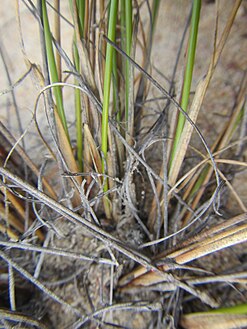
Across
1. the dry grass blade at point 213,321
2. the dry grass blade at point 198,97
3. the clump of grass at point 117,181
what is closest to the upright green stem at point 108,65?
the clump of grass at point 117,181

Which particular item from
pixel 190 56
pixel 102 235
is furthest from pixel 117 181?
pixel 190 56

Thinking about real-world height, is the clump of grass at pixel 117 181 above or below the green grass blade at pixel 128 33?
below

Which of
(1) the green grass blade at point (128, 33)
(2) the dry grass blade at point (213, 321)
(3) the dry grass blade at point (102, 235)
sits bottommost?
(2) the dry grass blade at point (213, 321)

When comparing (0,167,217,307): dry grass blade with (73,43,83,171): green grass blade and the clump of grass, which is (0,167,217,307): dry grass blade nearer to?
the clump of grass

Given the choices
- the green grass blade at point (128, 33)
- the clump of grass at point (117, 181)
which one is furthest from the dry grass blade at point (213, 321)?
the green grass blade at point (128, 33)

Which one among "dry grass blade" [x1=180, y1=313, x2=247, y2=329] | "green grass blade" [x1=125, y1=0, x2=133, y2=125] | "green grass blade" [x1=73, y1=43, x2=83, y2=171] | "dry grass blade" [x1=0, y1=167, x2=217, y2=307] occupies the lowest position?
"dry grass blade" [x1=180, y1=313, x2=247, y2=329]

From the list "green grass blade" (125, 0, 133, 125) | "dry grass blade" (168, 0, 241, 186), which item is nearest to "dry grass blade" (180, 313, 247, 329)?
"dry grass blade" (168, 0, 241, 186)

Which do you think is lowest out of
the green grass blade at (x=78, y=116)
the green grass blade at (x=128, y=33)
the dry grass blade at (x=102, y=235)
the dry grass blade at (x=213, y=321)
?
the dry grass blade at (x=213, y=321)

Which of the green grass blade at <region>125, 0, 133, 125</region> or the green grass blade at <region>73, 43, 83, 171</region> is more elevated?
the green grass blade at <region>125, 0, 133, 125</region>

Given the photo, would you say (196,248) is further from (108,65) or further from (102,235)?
(108,65)

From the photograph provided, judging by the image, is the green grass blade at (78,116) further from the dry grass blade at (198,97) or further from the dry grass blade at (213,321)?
the dry grass blade at (213,321)

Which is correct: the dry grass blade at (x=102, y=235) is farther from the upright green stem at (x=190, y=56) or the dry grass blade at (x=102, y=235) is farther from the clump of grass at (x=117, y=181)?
the upright green stem at (x=190, y=56)

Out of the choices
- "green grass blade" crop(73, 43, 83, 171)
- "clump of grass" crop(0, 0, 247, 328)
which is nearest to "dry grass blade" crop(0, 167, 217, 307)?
"clump of grass" crop(0, 0, 247, 328)

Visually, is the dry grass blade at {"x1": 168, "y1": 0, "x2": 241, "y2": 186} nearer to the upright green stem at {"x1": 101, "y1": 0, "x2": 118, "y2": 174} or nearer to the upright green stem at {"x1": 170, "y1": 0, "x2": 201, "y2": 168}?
the upright green stem at {"x1": 170, "y1": 0, "x2": 201, "y2": 168}
